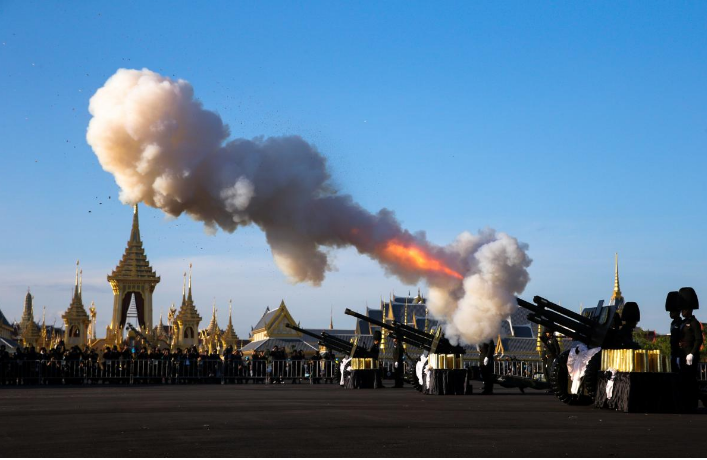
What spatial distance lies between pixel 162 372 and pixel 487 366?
18.8 meters

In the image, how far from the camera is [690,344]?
58.4 ft

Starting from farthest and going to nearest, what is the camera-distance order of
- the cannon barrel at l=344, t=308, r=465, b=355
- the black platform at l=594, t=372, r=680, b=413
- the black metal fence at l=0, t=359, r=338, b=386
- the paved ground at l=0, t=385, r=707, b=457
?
the black metal fence at l=0, t=359, r=338, b=386
the cannon barrel at l=344, t=308, r=465, b=355
the black platform at l=594, t=372, r=680, b=413
the paved ground at l=0, t=385, r=707, b=457

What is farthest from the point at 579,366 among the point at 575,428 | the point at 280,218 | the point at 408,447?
the point at 280,218

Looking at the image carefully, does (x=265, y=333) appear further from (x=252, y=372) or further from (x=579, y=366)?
(x=579, y=366)

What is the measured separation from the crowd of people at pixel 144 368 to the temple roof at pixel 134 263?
7150 cm

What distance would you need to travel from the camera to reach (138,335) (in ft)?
322

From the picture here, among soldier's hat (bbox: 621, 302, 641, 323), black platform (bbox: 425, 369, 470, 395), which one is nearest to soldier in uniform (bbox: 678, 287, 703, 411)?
A: soldier's hat (bbox: 621, 302, 641, 323)

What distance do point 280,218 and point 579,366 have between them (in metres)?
11.5

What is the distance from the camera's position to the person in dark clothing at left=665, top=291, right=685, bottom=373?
59.2ft

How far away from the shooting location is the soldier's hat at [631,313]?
63.6ft

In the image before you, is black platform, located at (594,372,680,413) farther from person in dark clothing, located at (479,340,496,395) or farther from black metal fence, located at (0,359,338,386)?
black metal fence, located at (0,359,338,386)

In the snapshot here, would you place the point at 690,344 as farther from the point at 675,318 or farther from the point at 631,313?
the point at 631,313

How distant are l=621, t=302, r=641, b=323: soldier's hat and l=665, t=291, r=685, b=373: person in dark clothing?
0.92m

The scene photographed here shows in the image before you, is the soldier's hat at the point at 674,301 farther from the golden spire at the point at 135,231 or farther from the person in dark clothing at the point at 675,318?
the golden spire at the point at 135,231
